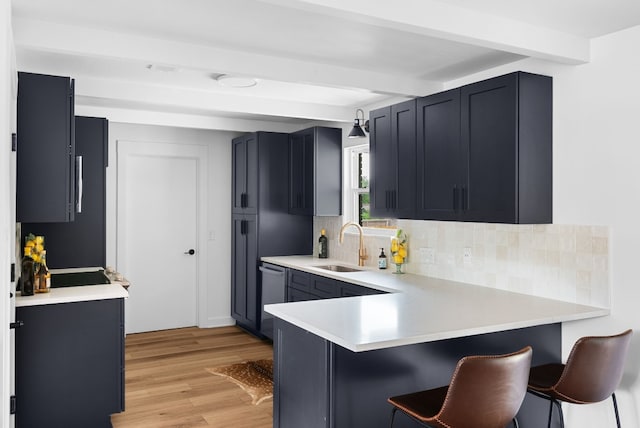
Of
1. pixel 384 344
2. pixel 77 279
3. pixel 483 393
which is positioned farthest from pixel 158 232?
pixel 483 393

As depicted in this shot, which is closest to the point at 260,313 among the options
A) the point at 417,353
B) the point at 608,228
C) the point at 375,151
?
the point at 375,151

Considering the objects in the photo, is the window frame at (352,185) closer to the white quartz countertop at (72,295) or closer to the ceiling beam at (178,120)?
the ceiling beam at (178,120)

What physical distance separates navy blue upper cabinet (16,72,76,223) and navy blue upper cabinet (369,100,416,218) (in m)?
2.11

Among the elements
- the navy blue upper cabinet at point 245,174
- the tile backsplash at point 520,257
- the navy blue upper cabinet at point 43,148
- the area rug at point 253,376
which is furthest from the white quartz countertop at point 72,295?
the navy blue upper cabinet at point 245,174

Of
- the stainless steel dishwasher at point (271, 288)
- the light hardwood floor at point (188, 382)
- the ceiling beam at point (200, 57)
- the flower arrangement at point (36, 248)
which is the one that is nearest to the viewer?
the ceiling beam at point (200, 57)

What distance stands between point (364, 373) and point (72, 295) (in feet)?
5.99

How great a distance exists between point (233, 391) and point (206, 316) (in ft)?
7.32

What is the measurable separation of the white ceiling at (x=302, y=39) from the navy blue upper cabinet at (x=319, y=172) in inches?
47.3

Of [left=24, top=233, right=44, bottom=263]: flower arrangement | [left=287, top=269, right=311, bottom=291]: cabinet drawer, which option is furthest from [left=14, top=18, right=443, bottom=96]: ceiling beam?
[left=287, top=269, right=311, bottom=291]: cabinet drawer

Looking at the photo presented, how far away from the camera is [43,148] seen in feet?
9.83

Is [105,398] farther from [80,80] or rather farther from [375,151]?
[375,151]

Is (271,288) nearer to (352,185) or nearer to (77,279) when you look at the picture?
(352,185)

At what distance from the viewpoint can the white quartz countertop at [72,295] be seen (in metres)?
3.11

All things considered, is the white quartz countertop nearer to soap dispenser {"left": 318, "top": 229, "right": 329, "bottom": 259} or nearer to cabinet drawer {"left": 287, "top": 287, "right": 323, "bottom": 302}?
cabinet drawer {"left": 287, "top": 287, "right": 323, "bottom": 302}
